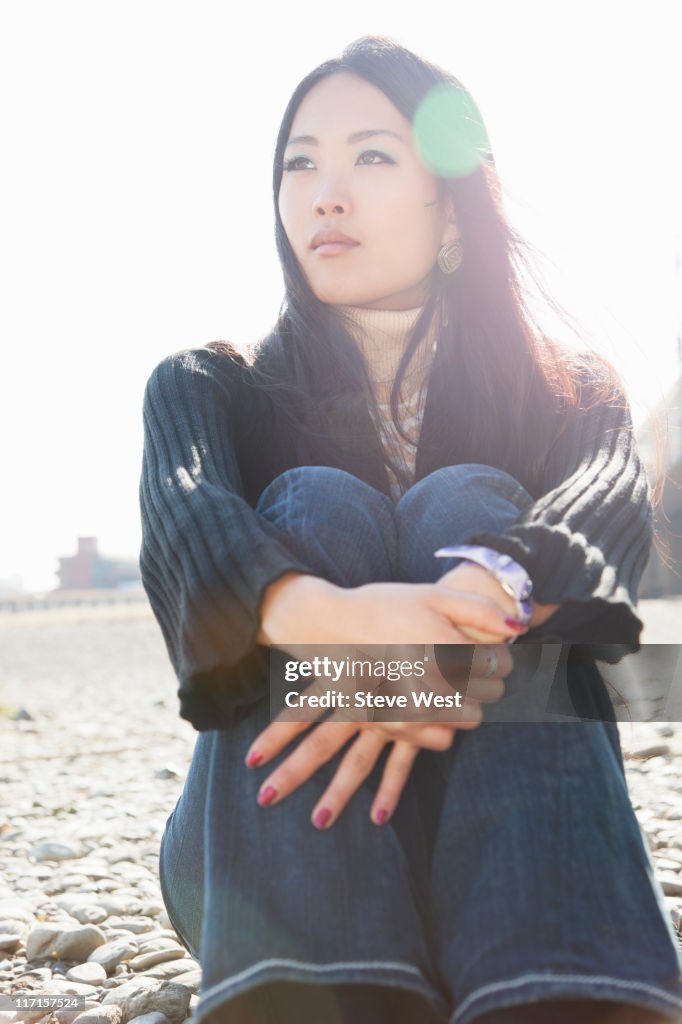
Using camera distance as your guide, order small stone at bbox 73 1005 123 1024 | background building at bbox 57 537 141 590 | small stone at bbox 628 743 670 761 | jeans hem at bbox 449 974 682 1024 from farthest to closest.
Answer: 1. background building at bbox 57 537 141 590
2. small stone at bbox 628 743 670 761
3. small stone at bbox 73 1005 123 1024
4. jeans hem at bbox 449 974 682 1024

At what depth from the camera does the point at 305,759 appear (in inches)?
46.6

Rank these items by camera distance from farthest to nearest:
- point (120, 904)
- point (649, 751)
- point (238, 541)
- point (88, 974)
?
point (649, 751)
point (120, 904)
point (88, 974)
point (238, 541)

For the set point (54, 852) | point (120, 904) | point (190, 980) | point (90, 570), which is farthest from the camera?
point (90, 570)

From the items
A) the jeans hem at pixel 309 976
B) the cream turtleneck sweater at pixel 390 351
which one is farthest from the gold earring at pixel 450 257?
the jeans hem at pixel 309 976

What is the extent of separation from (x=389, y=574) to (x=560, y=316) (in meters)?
0.98

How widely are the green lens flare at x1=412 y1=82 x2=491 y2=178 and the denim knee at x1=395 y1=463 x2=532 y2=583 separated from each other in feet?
2.92

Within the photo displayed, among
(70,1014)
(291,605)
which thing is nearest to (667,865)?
(70,1014)

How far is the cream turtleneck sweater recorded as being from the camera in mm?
1904

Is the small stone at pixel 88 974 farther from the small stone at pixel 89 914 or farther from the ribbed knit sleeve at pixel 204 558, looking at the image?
the ribbed knit sleeve at pixel 204 558

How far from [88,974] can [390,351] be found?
1.53 m

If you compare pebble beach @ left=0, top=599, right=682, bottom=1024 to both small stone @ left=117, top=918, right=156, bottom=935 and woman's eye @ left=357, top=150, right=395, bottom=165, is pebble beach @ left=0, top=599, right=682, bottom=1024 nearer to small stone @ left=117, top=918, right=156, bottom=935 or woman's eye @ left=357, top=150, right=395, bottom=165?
small stone @ left=117, top=918, right=156, bottom=935

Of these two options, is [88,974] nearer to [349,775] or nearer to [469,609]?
[349,775]

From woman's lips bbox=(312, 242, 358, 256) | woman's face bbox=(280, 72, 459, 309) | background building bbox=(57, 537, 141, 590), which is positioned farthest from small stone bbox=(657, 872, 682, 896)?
background building bbox=(57, 537, 141, 590)

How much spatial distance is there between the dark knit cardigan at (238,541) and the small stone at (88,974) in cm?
103
